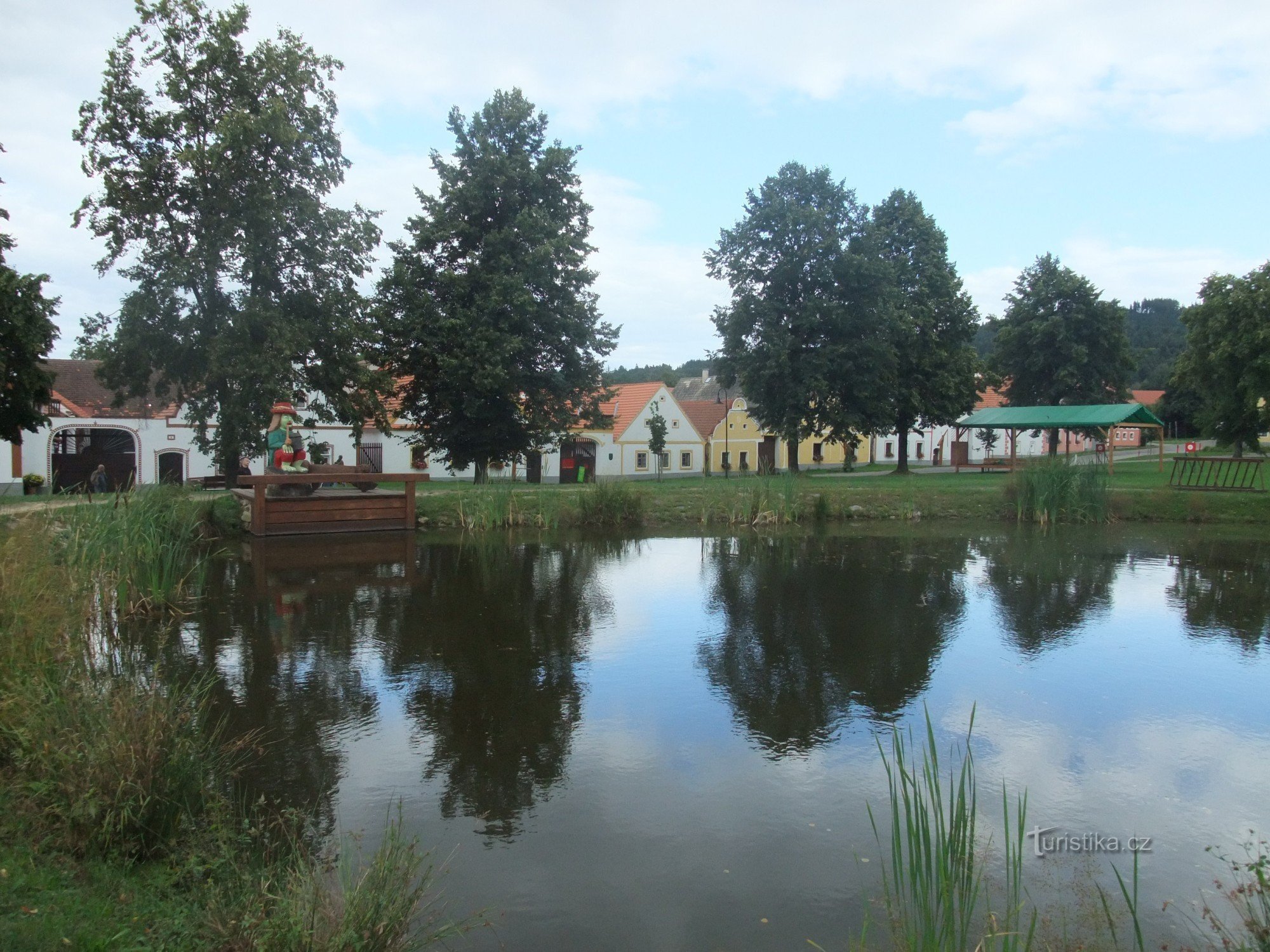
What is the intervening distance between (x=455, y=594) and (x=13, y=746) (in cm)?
644

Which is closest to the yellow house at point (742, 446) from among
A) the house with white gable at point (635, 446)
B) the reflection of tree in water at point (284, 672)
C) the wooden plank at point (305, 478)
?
the house with white gable at point (635, 446)

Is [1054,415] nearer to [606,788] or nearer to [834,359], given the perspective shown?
[834,359]

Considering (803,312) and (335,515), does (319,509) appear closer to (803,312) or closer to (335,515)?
(335,515)

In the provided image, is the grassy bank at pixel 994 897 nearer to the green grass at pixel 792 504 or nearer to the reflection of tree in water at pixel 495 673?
the reflection of tree in water at pixel 495 673

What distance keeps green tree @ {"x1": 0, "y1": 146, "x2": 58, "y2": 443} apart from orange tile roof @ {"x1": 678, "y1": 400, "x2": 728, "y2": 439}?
42.3 m

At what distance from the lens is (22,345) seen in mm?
17594

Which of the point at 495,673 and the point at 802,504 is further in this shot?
the point at 802,504

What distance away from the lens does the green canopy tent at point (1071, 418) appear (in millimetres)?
34094

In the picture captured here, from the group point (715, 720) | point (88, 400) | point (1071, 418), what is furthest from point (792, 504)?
point (88, 400)

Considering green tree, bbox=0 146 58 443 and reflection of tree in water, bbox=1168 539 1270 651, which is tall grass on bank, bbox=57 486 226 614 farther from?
reflection of tree in water, bbox=1168 539 1270 651

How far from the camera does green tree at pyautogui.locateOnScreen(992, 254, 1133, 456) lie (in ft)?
145

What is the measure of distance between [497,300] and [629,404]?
98.2 ft

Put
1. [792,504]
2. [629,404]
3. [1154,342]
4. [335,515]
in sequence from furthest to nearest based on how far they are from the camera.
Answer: [1154,342]
[629,404]
[792,504]
[335,515]

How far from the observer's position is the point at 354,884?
11.3 feet
